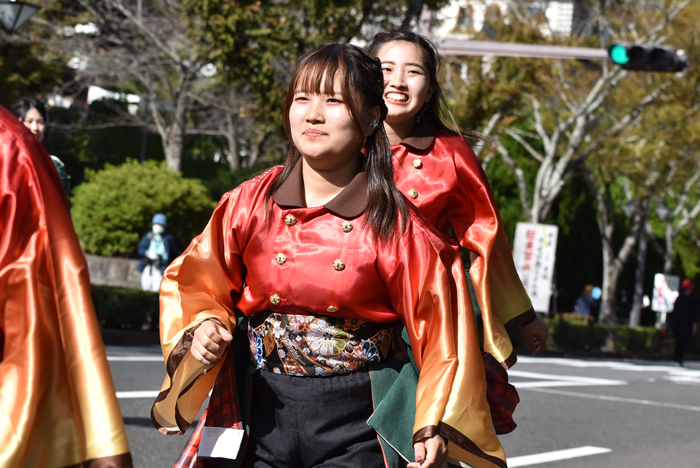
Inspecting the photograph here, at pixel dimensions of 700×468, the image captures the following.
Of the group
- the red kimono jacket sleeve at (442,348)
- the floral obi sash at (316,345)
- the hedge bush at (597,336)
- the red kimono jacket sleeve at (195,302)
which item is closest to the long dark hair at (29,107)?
the red kimono jacket sleeve at (195,302)

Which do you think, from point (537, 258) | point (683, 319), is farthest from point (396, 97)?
point (683, 319)

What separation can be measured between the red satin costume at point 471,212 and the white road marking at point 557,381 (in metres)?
6.86

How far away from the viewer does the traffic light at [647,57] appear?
39.0 feet

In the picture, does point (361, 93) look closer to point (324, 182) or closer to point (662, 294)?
point (324, 182)

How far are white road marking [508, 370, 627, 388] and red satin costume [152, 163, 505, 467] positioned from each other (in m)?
7.90

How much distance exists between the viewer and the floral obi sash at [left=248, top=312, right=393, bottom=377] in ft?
7.68

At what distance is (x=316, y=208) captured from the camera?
238 centimetres

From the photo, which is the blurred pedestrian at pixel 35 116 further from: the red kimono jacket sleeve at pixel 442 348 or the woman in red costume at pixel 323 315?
the red kimono jacket sleeve at pixel 442 348

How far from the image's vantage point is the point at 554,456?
19.8 feet

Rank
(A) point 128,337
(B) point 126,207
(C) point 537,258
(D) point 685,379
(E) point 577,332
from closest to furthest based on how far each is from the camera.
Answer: (A) point 128,337 → (D) point 685,379 → (B) point 126,207 → (C) point 537,258 → (E) point 577,332

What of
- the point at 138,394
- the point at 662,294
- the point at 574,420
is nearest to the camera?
the point at 138,394

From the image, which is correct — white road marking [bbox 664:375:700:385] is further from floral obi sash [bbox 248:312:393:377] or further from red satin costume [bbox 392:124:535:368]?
floral obi sash [bbox 248:312:393:377]

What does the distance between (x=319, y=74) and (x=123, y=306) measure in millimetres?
9441

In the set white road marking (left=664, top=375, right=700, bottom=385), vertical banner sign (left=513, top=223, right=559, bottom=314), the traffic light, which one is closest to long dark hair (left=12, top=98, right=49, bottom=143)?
the traffic light
